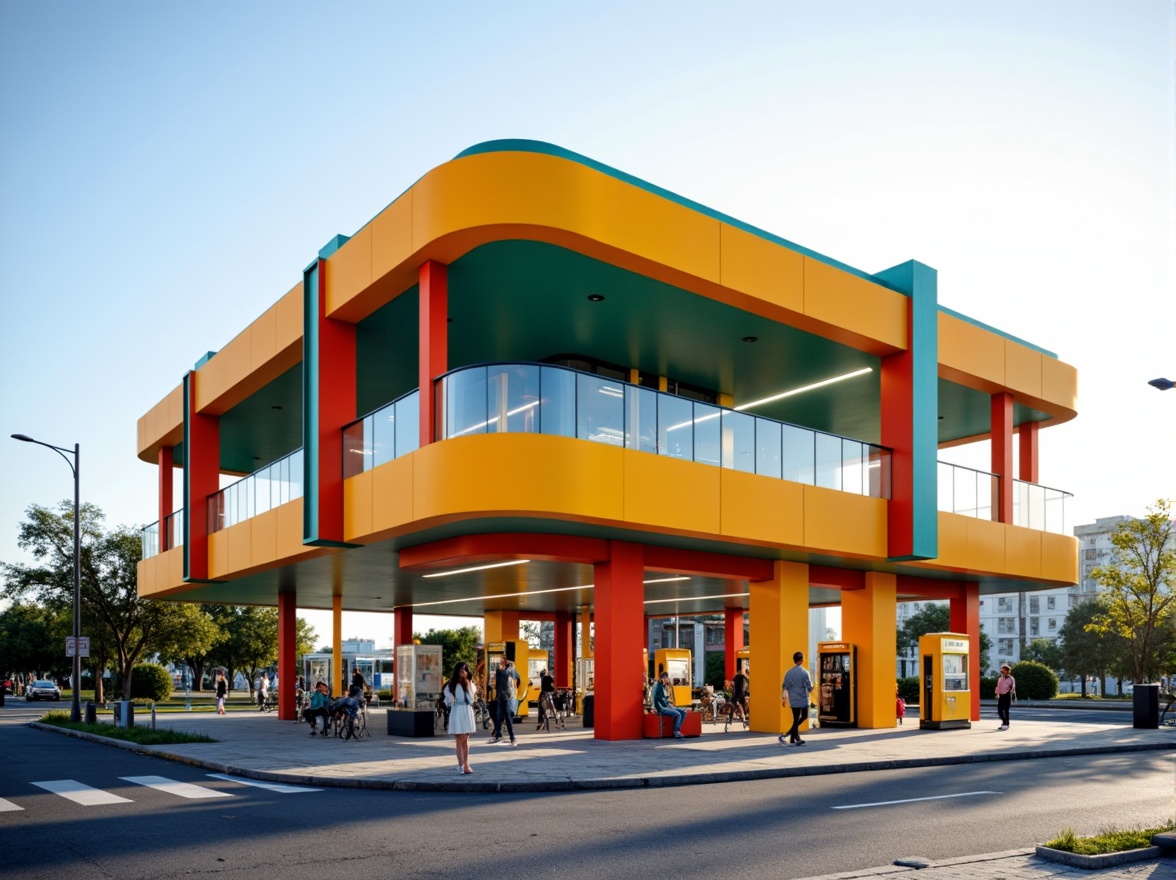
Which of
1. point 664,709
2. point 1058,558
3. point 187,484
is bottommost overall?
point 664,709

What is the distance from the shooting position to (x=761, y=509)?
2384cm

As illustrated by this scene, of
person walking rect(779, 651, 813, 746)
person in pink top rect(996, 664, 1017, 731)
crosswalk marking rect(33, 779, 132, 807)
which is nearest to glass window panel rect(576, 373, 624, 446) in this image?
person walking rect(779, 651, 813, 746)

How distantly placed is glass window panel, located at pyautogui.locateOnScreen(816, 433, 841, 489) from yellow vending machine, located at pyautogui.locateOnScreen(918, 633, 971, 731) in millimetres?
6005

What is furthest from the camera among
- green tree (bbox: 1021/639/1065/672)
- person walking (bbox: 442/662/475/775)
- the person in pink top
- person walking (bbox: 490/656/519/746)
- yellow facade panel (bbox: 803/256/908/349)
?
green tree (bbox: 1021/639/1065/672)

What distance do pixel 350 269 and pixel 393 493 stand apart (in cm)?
518

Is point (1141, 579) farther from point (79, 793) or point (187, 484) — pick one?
point (79, 793)

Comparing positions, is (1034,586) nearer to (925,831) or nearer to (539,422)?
(539,422)

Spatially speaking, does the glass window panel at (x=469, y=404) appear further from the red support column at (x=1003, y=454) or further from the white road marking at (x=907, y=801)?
the red support column at (x=1003, y=454)

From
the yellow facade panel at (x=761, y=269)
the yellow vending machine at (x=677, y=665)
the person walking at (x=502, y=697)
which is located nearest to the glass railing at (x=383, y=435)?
the person walking at (x=502, y=697)

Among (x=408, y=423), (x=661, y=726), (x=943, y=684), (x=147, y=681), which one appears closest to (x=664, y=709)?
(x=661, y=726)

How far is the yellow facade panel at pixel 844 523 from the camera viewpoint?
988 inches

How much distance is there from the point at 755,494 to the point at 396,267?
9089 millimetres

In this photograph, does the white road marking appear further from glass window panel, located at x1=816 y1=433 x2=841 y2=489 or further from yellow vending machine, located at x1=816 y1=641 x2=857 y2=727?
yellow vending machine, located at x1=816 y1=641 x2=857 y2=727

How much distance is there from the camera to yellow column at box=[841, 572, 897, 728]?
2947 centimetres
